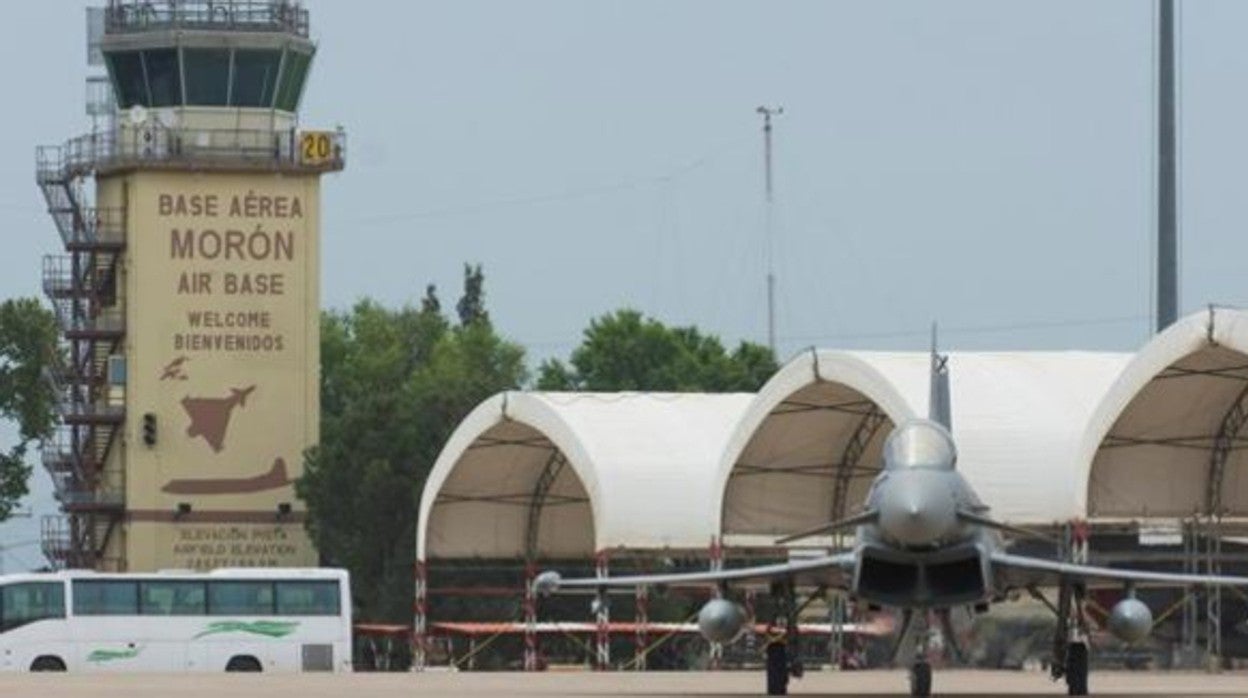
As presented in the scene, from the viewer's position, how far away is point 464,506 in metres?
72.1

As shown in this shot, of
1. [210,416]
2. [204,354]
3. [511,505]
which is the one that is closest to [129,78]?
[204,354]

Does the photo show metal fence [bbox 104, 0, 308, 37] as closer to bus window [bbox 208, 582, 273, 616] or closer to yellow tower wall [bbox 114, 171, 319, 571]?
yellow tower wall [bbox 114, 171, 319, 571]

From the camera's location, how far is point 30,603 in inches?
2559

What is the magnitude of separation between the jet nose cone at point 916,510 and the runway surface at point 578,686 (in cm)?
550

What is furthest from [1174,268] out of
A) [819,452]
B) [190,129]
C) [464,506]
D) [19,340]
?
[19,340]

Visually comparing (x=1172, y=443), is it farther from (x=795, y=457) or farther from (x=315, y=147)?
(x=315, y=147)

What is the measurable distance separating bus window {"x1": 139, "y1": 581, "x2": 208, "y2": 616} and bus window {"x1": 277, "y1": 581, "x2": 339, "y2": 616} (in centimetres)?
153

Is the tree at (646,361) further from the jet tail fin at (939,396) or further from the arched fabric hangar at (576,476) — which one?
the jet tail fin at (939,396)

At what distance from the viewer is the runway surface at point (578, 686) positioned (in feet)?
134

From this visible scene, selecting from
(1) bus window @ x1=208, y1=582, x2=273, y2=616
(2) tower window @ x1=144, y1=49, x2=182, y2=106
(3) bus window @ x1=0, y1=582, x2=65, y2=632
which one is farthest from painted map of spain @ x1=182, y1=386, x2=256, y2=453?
(3) bus window @ x1=0, y1=582, x2=65, y2=632

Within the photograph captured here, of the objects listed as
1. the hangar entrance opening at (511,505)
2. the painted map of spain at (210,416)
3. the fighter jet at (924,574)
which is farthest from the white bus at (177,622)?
the fighter jet at (924,574)

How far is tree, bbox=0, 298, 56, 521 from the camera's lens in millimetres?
100938

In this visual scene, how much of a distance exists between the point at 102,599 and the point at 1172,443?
2014 cm

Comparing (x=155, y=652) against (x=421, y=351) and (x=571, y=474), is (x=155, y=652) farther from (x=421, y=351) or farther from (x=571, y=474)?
(x=421, y=351)
